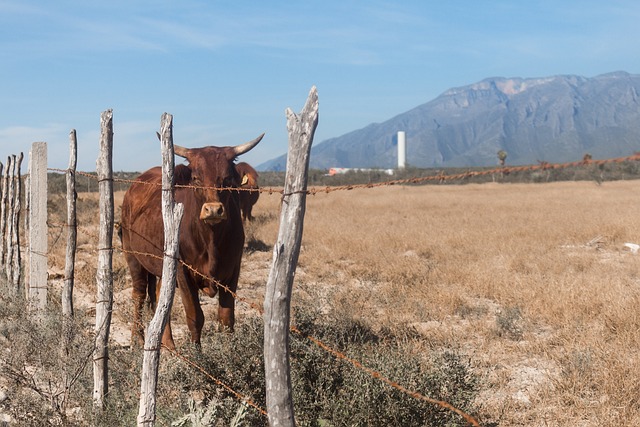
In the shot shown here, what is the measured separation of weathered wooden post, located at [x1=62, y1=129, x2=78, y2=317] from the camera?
A: 18.5ft

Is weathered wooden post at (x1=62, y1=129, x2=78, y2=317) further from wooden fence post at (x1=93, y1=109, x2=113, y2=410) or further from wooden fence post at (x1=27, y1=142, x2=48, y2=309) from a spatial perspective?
wooden fence post at (x1=27, y1=142, x2=48, y2=309)

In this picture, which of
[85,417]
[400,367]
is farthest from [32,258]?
[400,367]

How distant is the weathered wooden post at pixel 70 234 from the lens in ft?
18.5

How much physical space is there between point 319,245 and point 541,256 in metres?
4.09

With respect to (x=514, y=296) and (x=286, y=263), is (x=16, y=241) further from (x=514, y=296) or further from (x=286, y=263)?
(x=286, y=263)

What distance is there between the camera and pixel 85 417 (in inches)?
169

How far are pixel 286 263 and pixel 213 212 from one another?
95.8 inches

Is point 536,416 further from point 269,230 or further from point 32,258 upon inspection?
point 269,230

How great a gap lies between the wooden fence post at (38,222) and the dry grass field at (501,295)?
910 mm

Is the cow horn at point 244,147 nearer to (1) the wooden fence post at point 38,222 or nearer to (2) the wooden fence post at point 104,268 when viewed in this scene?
(2) the wooden fence post at point 104,268

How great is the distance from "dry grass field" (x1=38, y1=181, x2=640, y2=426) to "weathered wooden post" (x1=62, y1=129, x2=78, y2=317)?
125 cm

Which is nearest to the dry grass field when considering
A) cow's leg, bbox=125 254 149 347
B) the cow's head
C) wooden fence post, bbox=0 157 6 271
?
cow's leg, bbox=125 254 149 347

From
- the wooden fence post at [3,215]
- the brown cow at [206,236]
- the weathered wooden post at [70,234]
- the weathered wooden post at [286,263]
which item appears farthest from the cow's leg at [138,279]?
the weathered wooden post at [286,263]

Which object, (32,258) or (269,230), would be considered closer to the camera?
(32,258)
